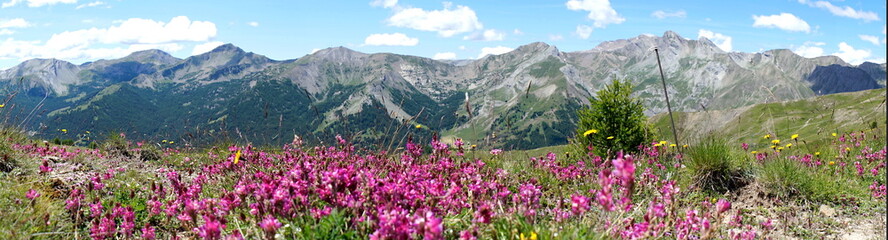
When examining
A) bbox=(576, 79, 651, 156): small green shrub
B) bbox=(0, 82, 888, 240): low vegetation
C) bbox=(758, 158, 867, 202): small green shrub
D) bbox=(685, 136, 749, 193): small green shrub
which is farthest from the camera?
bbox=(576, 79, 651, 156): small green shrub

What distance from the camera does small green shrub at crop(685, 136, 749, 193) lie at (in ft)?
29.6

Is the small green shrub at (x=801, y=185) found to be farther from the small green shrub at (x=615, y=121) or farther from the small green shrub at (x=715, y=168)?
the small green shrub at (x=615, y=121)

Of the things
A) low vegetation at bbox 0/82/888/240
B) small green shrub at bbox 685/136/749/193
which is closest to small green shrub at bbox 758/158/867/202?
low vegetation at bbox 0/82/888/240

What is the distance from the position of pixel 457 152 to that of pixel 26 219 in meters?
4.96

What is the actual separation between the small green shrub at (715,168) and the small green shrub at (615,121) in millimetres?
9130

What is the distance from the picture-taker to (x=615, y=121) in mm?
19516

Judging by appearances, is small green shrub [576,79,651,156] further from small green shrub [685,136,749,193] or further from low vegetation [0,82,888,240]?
small green shrub [685,136,749,193]

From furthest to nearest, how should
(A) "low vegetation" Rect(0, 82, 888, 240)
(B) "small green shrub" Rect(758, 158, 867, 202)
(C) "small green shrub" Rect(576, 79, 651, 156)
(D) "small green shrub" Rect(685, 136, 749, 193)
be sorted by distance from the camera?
(C) "small green shrub" Rect(576, 79, 651, 156) < (D) "small green shrub" Rect(685, 136, 749, 193) < (B) "small green shrub" Rect(758, 158, 867, 202) < (A) "low vegetation" Rect(0, 82, 888, 240)

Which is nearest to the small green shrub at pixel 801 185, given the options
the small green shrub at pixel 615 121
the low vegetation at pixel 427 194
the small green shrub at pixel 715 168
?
the low vegetation at pixel 427 194

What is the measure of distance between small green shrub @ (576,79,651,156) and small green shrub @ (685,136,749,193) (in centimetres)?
913

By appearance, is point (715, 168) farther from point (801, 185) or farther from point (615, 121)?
point (615, 121)

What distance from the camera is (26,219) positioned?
4742 mm

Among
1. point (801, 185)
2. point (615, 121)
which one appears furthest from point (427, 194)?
point (615, 121)

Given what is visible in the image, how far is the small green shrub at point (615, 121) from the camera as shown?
1892 centimetres
